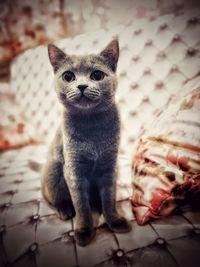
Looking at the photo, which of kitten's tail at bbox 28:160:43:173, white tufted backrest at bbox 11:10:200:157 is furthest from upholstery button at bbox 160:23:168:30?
kitten's tail at bbox 28:160:43:173

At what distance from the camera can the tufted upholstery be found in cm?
62

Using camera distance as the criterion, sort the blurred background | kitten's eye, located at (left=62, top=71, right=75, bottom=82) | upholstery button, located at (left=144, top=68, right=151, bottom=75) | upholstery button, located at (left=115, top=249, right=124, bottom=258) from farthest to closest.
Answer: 1. the blurred background
2. upholstery button, located at (left=144, top=68, right=151, bottom=75)
3. kitten's eye, located at (left=62, top=71, right=75, bottom=82)
4. upholstery button, located at (left=115, top=249, right=124, bottom=258)

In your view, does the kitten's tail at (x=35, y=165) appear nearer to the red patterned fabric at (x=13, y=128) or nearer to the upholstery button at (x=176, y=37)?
the red patterned fabric at (x=13, y=128)

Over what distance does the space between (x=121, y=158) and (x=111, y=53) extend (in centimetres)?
56

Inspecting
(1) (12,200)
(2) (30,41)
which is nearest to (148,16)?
(2) (30,41)

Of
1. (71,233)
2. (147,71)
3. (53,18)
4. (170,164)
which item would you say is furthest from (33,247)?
(53,18)

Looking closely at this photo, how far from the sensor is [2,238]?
703 mm

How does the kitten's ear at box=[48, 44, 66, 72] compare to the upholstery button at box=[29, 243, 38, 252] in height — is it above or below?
above

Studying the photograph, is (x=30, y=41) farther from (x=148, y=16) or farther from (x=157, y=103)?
(x=157, y=103)

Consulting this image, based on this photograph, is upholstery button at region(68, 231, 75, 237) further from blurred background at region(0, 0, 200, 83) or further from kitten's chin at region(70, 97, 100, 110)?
blurred background at region(0, 0, 200, 83)

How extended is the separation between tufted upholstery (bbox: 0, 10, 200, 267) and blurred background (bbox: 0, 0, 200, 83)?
0.11 metres

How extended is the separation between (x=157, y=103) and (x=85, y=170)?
584 millimetres

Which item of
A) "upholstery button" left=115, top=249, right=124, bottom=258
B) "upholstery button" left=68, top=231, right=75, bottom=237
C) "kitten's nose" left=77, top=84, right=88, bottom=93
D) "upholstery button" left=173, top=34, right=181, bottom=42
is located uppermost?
"upholstery button" left=173, top=34, right=181, bottom=42

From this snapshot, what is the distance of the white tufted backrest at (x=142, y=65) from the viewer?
112 cm
